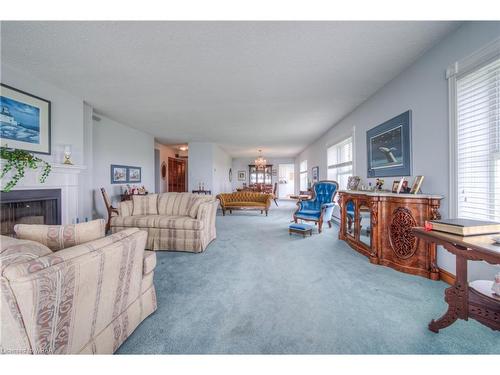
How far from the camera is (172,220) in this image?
3164mm

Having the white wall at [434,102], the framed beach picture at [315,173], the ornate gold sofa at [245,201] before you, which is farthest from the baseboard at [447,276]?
the framed beach picture at [315,173]

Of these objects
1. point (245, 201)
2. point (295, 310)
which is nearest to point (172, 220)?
point (295, 310)

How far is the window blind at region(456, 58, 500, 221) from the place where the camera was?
173 cm

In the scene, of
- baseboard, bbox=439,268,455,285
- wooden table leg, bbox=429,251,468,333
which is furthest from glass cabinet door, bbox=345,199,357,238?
wooden table leg, bbox=429,251,468,333

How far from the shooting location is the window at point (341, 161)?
475cm

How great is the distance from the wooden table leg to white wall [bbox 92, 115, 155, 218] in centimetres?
582

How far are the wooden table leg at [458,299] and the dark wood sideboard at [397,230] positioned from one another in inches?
34.8

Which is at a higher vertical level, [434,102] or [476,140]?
[434,102]

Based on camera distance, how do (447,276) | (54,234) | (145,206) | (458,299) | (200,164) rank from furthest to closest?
(200,164) < (145,206) < (447,276) < (458,299) < (54,234)

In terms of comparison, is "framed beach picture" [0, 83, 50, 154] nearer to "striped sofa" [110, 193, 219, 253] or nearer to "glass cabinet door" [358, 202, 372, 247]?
"striped sofa" [110, 193, 219, 253]

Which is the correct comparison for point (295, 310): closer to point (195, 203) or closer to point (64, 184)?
point (195, 203)

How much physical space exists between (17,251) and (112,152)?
16.1 ft

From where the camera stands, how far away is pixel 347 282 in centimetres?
214

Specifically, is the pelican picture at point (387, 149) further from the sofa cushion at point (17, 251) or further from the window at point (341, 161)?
the sofa cushion at point (17, 251)
